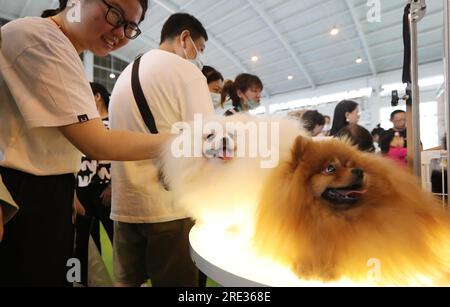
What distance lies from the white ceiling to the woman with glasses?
125 centimetres

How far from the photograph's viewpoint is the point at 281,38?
2.62 m

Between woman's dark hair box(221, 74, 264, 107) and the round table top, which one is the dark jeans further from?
the round table top

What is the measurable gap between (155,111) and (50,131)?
391 millimetres

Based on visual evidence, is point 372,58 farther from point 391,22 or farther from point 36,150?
point 36,150

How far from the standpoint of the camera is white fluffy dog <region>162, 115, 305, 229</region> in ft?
2.79

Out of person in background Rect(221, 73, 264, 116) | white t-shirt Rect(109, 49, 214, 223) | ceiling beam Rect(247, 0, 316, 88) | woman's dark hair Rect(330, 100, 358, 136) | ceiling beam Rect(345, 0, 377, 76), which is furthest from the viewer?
ceiling beam Rect(345, 0, 377, 76)

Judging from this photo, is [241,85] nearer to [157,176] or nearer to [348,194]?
[157,176]

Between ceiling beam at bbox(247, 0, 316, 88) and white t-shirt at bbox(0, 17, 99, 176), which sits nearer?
white t-shirt at bbox(0, 17, 99, 176)

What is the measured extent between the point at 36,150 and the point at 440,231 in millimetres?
1163

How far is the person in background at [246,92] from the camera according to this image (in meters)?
1.57

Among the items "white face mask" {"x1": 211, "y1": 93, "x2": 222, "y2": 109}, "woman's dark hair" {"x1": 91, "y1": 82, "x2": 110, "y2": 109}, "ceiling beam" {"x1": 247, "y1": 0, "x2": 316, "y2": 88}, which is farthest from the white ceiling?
"white face mask" {"x1": 211, "y1": 93, "x2": 222, "y2": 109}

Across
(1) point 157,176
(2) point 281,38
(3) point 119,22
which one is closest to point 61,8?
(3) point 119,22

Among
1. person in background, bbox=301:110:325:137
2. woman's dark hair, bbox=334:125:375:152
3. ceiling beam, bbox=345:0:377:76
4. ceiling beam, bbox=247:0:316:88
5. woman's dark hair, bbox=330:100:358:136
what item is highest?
ceiling beam, bbox=345:0:377:76
